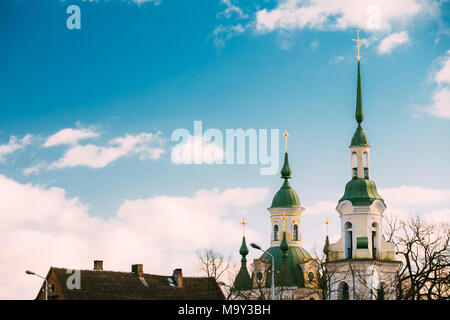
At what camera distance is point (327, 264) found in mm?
77312

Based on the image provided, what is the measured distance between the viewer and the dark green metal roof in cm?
8844

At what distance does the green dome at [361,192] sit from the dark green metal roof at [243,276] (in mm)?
15920

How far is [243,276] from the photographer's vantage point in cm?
9012

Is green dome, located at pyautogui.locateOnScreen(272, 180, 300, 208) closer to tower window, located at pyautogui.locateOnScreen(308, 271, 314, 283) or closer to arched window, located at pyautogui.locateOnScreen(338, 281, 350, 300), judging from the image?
tower window, located at pyautogui.locateOnScreen(308, 271, 314, 283)

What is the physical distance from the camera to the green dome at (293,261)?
8569 centimetres

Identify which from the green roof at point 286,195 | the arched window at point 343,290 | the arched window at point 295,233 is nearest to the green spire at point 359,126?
the arched window at point 343,290

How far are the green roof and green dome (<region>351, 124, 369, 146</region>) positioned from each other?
54.3 ft

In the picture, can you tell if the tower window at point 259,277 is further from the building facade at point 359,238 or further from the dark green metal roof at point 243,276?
the building facade at point 359,238

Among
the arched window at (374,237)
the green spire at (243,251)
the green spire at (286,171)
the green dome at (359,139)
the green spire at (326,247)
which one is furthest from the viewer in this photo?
the green spire at (286,171)

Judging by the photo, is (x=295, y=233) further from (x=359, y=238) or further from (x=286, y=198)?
(x=359, y=238)

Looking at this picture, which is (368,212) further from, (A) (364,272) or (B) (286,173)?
(B) (286,173)
